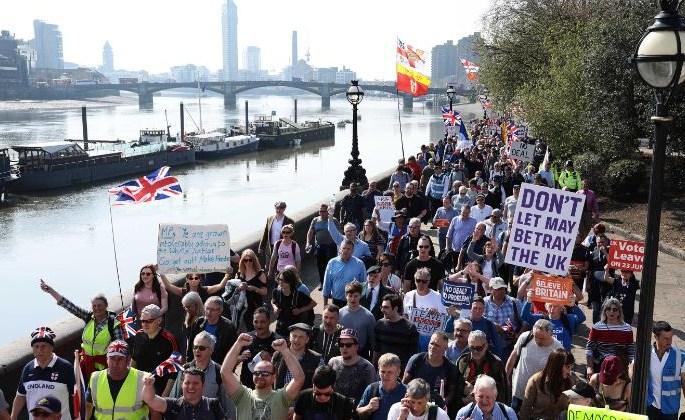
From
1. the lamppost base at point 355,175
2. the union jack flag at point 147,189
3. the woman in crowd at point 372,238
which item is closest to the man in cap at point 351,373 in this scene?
the woman in crowd at point 372,238

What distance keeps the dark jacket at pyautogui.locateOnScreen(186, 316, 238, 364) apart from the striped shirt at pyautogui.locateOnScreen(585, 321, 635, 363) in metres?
3.26

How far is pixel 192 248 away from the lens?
30.5ft

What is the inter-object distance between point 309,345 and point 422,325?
1.48 meters

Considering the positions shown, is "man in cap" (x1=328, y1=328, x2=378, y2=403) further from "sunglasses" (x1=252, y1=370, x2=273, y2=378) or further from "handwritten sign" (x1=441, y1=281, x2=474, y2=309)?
"handwritten sign" (x1=441, y1=281, x2=474, y2=309)

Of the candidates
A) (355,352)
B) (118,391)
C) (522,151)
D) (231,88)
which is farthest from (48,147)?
(231,88)

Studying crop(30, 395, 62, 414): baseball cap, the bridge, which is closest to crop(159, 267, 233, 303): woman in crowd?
crop(30, 395, 62, 414): baseball cap

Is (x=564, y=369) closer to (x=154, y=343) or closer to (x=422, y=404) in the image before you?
(x=422, y=404)

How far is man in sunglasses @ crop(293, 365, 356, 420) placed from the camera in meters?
5.55

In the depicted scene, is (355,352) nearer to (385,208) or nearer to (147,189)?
(147,189)

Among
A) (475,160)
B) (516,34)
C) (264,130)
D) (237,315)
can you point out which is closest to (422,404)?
(237,315)

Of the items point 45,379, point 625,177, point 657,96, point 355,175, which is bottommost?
point 625,177

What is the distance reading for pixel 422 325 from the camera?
25.7 feet

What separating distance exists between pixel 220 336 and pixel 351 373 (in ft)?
4.72

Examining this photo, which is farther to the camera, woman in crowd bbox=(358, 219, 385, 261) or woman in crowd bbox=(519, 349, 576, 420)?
woman in crowd bbox=(358, 219, 385, 261)
